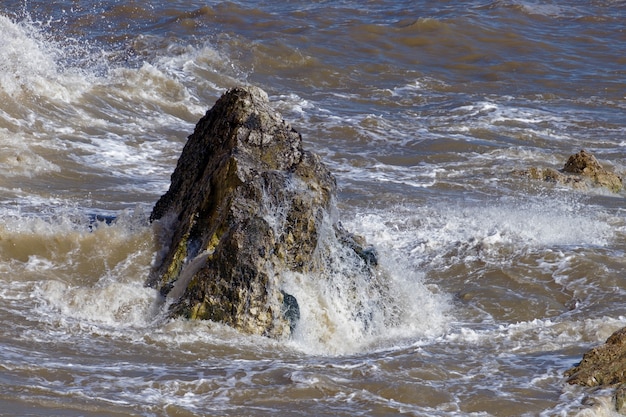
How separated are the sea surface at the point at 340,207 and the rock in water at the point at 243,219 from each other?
158mm

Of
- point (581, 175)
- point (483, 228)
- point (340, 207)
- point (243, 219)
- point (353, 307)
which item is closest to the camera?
point (243, 219)

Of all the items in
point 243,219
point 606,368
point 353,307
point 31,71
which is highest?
point 31,71

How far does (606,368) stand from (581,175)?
636cm

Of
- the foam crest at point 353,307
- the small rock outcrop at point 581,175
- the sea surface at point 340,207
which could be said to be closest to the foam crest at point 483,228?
the sea surface at point 340,207

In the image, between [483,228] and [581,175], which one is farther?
[581,175]

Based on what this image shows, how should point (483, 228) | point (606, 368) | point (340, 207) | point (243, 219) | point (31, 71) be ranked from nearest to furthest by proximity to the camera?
point (606, 368) → point (243, 219) → point (483, 228) → point (340, 207) → point (31, 71)

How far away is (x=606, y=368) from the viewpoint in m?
5.17

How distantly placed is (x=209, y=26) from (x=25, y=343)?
15.4 meters

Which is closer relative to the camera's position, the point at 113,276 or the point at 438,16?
the point at 113,276

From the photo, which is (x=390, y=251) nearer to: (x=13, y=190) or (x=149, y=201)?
(x=149, y=201)

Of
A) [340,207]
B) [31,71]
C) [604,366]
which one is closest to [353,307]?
[604,366]

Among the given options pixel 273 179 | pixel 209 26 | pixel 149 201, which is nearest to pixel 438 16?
pixel 209 26

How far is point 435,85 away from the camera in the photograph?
17.0m

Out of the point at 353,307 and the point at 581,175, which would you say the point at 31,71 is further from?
the point at 353,307
